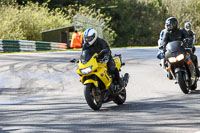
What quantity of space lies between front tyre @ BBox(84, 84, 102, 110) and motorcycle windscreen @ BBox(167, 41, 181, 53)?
9.24 ft

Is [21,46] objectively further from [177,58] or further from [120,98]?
[120,98]

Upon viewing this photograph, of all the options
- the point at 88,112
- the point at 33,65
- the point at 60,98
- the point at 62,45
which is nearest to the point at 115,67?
the point at 88,112

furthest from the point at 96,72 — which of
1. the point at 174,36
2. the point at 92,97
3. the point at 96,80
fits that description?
the point at 174,36

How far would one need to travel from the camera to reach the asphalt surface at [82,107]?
748 centimetres

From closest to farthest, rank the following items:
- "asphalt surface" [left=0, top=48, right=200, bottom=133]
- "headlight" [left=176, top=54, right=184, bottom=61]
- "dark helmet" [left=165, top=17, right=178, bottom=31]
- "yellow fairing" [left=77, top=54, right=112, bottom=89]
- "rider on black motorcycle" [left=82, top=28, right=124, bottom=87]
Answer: "asphalt surface" [left=0, top=48, right=200, bottom=133]
"yellow fairing" [left=77, top=54, right=112, bottom=89]
"rider on black motorcycle" [left=82, top=28, right=124, bottom=87]
"headlight" [left=176, top=54, right=184, bottom=61]
"dark helmet" [left=165, top=17, right=178, bottom=31]

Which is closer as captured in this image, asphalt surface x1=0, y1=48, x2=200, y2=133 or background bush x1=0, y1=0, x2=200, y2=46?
asphalt surface x1=0, y1=48, x2=200, y2=133

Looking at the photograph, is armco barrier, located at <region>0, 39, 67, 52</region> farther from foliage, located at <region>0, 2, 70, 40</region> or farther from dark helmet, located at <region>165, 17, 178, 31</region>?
dark helmet, located at <region>165, 17, 178, 31</region>

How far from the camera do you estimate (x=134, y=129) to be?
718cm

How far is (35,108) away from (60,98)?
1826mm

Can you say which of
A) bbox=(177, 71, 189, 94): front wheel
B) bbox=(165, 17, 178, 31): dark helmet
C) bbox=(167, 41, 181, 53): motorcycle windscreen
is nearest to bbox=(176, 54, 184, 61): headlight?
bbox=(167, 41, 181, 53): motorcycle windscreen

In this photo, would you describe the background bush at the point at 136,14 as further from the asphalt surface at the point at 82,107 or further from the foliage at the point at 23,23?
the asphalt surface at the point at 82,107

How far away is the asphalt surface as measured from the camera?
7.48 meters

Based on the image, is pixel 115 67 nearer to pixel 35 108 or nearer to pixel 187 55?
pixel 35 108

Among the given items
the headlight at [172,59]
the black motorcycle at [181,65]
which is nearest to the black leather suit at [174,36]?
the black motorcycle at [181,65]
